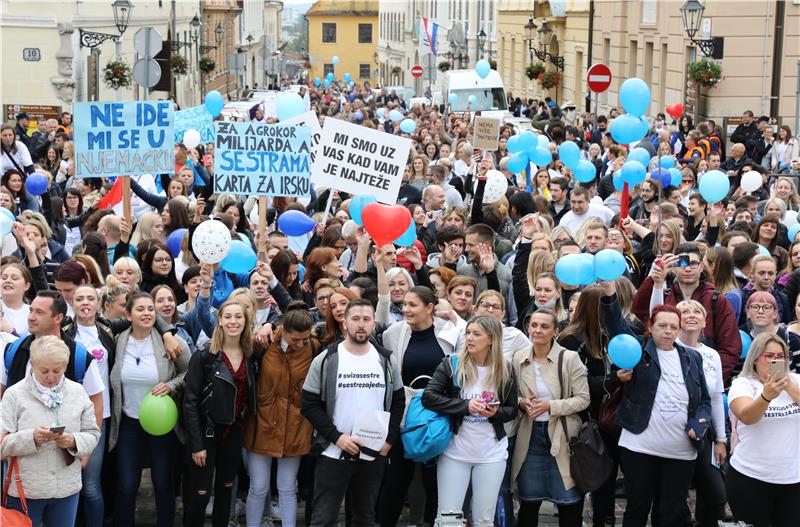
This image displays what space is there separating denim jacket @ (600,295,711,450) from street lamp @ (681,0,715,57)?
673 inches

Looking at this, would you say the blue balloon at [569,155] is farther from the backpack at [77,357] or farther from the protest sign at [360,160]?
the backpack at [77,357]

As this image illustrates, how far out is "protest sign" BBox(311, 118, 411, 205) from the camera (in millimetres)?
9531

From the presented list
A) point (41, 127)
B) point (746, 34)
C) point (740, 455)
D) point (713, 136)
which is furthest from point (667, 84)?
point (740, 455)

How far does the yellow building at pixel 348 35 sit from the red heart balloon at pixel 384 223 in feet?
353

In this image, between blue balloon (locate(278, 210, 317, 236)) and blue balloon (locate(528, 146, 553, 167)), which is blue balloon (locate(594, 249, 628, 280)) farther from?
blue balloon (locate(528, 146, 553, 167))

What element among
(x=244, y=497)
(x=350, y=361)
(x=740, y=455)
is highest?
(x=350, y=361)

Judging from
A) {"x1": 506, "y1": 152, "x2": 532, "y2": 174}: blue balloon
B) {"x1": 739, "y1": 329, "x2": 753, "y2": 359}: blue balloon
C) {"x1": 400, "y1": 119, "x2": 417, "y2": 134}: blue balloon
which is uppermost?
{"x1": 400, "y1": 119, "x2": 417, "y2": 134}: blue balloon

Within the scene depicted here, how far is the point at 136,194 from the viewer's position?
486 inches

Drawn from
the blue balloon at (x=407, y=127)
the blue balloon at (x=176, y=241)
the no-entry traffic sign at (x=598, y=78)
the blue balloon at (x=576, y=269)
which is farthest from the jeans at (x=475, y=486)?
the blue balloon at (x=407, y=127)

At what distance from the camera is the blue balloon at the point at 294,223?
10078 millimetres

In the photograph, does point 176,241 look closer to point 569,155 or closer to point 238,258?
point 238,258

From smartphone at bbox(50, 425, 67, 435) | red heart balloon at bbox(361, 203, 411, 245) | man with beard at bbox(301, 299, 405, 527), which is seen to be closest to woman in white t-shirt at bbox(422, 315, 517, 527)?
man with beard at bbox(301, 299, 405, 527)

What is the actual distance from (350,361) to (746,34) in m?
20.7

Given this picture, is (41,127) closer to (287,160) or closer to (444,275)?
(287,160)
